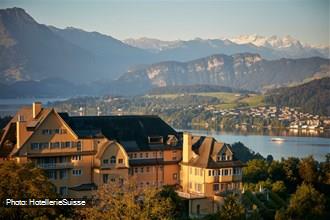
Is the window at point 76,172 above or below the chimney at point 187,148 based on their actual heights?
below

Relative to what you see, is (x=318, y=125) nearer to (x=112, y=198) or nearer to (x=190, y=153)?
(x=190, y=153)

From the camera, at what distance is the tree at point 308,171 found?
29000 millimetres

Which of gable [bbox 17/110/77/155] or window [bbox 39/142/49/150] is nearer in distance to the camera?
gable [bbox 17/110/77/155]

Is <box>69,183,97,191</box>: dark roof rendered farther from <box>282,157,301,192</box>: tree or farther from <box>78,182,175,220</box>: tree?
<box>282,157,301,192</box>: tree

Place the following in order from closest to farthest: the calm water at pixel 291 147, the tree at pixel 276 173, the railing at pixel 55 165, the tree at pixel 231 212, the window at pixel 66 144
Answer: the tree at pixel 231 212
the railing at pixel 55 165
the window at pixel 66 144
the tree at pixel 276 173
the calm water at pixel 291 147

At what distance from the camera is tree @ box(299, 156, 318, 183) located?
95.1ft

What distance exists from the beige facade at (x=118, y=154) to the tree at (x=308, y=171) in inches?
192

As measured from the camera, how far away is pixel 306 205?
24.5 metres

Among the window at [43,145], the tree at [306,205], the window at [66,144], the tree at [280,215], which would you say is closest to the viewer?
the tree at [280,215]

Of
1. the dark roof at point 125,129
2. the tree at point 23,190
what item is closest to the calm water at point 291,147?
the dark roof at point 125,129

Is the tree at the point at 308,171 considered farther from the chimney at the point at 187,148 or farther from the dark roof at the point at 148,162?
the dark roof at the point at 148,162

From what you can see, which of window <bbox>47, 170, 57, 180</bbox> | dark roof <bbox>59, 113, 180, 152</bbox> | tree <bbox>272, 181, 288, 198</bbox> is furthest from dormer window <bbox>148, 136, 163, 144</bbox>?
tree <bbox>272, 181, 288, 198</bbox>

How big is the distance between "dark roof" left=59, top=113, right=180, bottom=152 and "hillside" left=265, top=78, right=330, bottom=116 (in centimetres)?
8868

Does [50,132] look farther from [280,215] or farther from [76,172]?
[280,215]
